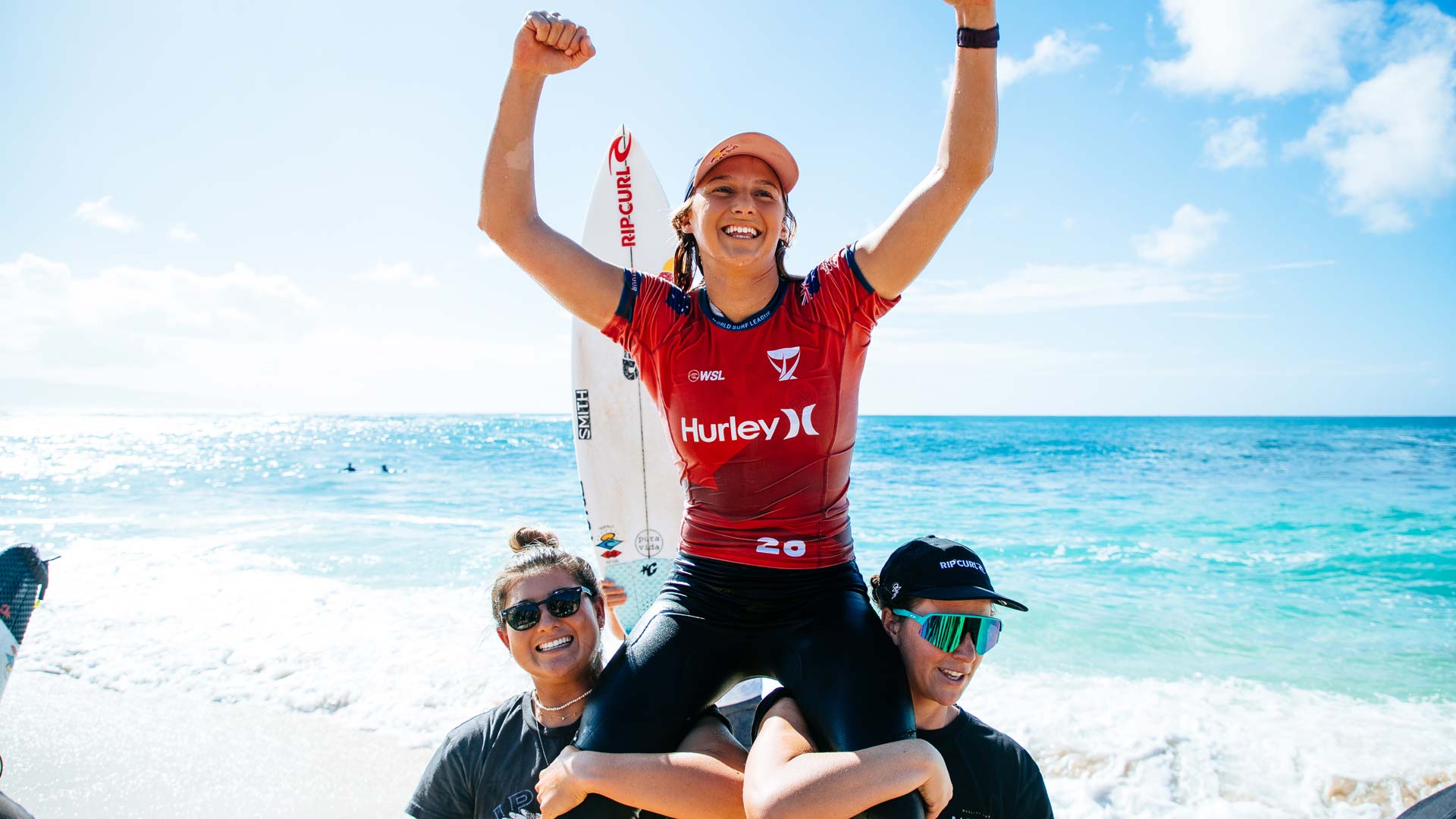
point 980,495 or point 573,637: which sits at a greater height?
point 573,637

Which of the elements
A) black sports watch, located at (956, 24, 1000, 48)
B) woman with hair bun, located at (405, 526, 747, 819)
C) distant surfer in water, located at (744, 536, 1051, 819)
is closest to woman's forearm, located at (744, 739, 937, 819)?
distant surfer in water, located at (744, 536, 1051, 819)

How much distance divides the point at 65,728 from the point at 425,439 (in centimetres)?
5875

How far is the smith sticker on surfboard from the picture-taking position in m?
5.40

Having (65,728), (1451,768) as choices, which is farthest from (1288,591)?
(65,728)

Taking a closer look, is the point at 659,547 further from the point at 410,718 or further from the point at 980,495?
the point at 980,495

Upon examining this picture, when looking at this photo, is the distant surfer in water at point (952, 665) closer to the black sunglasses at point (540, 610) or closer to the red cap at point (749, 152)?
the black sunglasses at point (540, 610)

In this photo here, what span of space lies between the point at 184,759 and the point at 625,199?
470 cm

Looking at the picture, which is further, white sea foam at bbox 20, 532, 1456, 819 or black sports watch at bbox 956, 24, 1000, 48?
white sea foam at bbox 20, 532, 1456, 819

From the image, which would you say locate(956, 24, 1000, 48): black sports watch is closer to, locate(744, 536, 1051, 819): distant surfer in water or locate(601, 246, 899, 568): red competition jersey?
locate(601, 246, 899, 568): red competition jersey

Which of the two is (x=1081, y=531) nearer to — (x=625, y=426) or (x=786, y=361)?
(x=625, y=426)

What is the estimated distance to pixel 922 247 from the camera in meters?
2.18

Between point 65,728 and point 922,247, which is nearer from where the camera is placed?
point 922,247

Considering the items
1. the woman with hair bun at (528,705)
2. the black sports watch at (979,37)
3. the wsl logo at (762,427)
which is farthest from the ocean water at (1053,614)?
the black sports watch at (979,37)

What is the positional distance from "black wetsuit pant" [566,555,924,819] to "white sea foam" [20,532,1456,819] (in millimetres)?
1850
